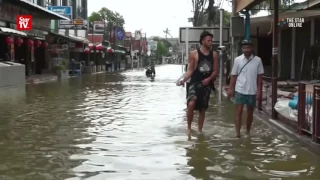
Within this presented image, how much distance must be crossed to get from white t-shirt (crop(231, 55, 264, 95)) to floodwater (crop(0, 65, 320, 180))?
2.74 ft

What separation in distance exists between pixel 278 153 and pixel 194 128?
2.64m

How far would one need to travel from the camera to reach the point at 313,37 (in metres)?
22.9

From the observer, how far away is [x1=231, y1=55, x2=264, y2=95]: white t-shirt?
8.31 meters

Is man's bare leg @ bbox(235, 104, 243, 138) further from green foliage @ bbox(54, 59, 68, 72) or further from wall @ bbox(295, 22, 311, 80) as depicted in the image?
green foliage @ bbox(54, 59, 68, 72)

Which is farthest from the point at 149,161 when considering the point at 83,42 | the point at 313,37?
the point at 83,42

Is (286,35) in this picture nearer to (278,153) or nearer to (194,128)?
(194,128)

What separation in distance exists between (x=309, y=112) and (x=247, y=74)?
1185 millimetres

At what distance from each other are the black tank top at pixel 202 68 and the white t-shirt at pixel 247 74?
47 cm

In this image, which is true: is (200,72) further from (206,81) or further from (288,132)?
(288,132)

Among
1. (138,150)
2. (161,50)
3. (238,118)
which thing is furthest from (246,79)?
(161,50)

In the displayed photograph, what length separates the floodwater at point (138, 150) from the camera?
584 centimetres

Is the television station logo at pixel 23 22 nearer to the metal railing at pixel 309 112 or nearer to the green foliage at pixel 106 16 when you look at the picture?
the metal railing at pixel 309 112

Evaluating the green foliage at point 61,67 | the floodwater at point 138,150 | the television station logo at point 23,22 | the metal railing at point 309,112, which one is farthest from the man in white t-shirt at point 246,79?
the green foliage at point 61,67

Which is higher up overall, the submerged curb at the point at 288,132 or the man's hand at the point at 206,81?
the man's hand at the point at 206,81
